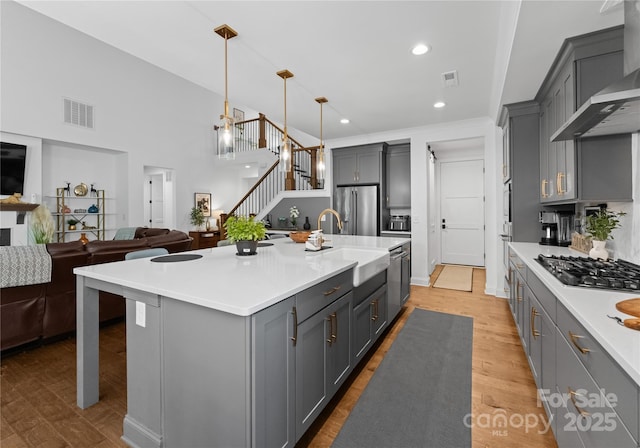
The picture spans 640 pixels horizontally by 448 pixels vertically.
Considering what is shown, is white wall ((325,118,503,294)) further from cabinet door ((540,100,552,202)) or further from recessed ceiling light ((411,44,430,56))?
recessed ceiling light ((411,44,430,56))

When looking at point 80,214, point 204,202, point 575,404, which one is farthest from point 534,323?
point 204,202

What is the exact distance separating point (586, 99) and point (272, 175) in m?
6.47

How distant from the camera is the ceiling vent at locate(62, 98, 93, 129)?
20.0 feet

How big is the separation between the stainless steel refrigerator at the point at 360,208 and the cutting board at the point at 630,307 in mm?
4542

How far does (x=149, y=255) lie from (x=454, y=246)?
6.60 meters

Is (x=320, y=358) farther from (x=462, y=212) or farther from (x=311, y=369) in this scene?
(x=462, y=212)

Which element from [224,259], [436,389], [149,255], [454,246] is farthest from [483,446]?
[454,246]

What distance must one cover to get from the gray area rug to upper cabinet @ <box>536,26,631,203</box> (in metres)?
1.72

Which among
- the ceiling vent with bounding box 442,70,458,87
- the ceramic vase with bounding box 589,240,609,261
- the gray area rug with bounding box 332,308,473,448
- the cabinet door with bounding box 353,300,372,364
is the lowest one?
the gray area rug with bounding box 332,308,473,448

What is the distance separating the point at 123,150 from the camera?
23.3 ft

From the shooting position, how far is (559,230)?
3.28 meters

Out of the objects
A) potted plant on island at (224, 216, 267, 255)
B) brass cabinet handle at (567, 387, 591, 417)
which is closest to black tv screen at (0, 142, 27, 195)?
potted plant on island at (224, 216, 267, 255)

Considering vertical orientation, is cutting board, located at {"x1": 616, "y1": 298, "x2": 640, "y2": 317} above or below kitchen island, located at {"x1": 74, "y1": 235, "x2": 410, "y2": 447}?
above

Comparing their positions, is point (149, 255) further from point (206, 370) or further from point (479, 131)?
point (479, 131)
